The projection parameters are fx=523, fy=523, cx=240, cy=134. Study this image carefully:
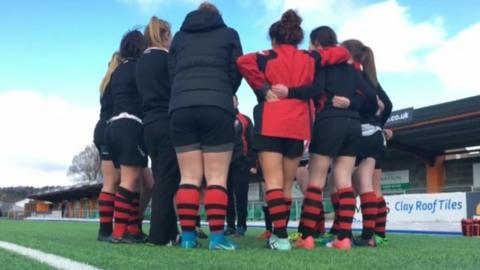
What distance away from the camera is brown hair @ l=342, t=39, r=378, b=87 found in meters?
5.39

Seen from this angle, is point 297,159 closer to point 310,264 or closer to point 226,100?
point 226,100

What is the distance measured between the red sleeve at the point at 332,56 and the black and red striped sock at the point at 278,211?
4.05ft

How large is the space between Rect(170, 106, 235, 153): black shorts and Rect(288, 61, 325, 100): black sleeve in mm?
564

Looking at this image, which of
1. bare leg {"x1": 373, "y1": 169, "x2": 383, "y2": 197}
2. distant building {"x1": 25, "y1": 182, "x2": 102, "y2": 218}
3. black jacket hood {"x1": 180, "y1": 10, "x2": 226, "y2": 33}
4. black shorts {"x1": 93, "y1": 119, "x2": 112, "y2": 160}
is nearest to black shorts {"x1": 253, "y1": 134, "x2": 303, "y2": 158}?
black jacket hood {"x1": 180, "y1": 10, "x2": 226, "y2": 33}

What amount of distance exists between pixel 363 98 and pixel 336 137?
0.64 m

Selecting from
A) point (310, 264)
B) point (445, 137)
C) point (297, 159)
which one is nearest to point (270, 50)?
point (297, 159)

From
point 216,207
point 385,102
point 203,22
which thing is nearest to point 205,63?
point 203,22

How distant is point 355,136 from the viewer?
470 cm

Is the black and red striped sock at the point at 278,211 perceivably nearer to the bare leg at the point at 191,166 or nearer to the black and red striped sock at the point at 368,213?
the bare leg at the point at 191,166

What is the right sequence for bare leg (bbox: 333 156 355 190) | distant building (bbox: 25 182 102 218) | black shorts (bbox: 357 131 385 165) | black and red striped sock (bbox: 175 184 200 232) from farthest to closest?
distant building (bbox: 25 182 102 218)
black shorts (bbox: 357 131 385 165)
bare leg (bbox: 333 156 355 190)
black and red striped sock (bbox: 175 184 200 232)

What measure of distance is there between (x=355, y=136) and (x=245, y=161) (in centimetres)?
248

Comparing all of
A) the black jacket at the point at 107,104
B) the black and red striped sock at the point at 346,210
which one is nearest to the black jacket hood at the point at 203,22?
the black jacket at the point at 107,104

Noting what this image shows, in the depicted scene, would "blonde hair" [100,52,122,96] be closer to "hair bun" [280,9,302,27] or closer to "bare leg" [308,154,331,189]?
"hair bun" [280,9,302,27]

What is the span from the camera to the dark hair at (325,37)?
4918 millimetres
